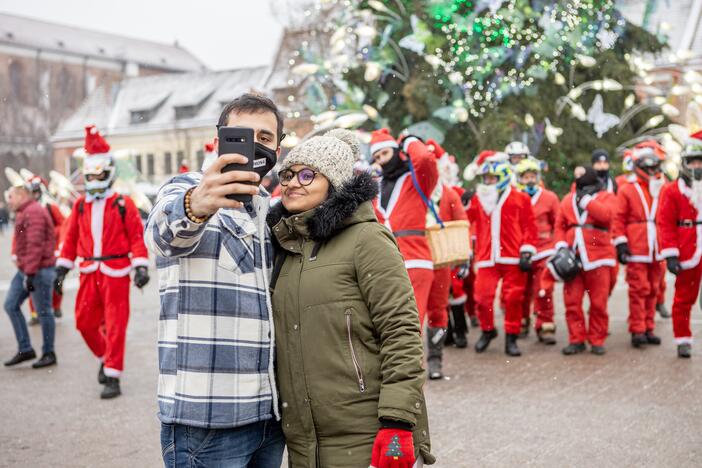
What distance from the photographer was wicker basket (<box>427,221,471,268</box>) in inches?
268

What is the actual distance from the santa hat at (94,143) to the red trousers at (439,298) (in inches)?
126

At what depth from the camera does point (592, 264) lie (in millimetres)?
8352

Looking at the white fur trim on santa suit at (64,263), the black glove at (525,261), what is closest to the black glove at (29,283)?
the white fur trim on santa suit at (64,263)

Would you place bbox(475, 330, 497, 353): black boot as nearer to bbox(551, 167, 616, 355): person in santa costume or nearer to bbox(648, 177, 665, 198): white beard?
bbox(551, 167, 616, 355): person in santa costume

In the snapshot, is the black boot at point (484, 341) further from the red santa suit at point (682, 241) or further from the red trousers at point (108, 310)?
the red trousers at point (108, 310)

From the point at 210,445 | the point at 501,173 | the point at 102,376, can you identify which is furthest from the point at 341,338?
the point at 501,173

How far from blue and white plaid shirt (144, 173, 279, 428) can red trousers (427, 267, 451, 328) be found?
4.55 meters

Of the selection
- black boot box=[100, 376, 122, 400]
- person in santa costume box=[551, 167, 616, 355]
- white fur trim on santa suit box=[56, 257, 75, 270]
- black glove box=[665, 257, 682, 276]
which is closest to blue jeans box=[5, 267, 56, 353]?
white fur trim on santa suit box=[56, 257, 75, 270]

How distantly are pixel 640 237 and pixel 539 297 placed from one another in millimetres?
1286

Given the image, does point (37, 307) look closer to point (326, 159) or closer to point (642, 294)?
point (642, 294)

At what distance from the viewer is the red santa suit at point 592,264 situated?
Answer: 8.30m

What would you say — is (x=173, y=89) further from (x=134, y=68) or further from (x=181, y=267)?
(x=181, y=267)

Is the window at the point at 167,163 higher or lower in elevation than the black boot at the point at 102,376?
lower

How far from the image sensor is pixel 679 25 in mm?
36688
